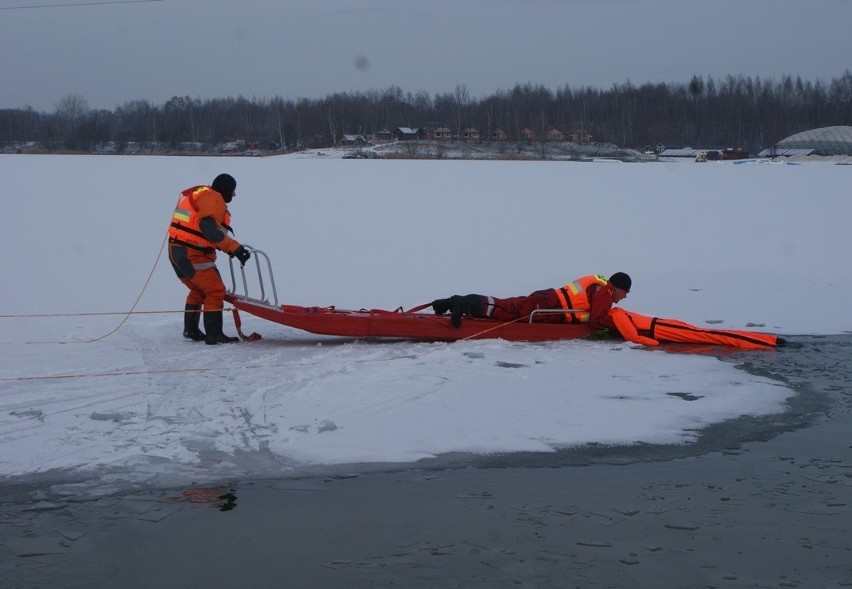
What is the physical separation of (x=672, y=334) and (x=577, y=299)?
80 centimetres

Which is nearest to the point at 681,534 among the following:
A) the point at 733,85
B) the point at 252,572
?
the point at 252,572

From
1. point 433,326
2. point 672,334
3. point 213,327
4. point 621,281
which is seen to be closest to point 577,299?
point 621,281

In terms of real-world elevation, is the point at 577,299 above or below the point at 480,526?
above

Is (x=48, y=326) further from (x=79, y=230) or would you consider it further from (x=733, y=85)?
(x=733, y=85)

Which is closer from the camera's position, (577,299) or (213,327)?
(213,327)

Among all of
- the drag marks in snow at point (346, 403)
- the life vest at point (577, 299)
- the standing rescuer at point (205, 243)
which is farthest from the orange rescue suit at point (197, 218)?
the life vest at point (577, 299)

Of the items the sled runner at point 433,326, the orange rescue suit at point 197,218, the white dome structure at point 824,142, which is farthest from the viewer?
the white dome structure at point 824,142

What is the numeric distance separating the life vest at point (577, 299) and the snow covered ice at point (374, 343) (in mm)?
279

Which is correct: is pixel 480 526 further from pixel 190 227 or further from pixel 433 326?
pixel 190 227

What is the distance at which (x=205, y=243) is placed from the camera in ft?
23.4

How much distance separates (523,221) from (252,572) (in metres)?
12.6

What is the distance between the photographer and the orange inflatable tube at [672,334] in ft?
24.4

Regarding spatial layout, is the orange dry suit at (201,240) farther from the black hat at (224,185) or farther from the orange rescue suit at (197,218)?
the black hat at (224,185)

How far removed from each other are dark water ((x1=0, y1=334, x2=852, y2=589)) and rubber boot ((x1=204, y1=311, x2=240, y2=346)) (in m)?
2.83
